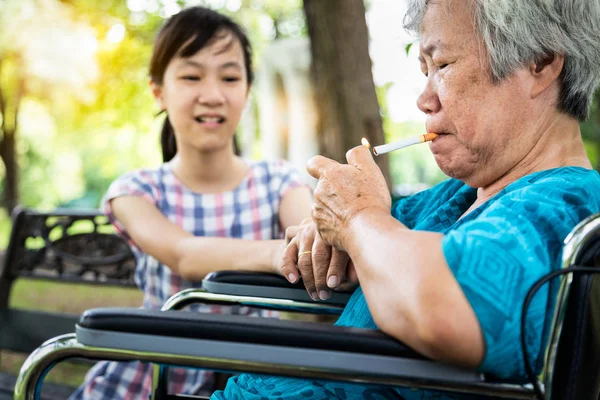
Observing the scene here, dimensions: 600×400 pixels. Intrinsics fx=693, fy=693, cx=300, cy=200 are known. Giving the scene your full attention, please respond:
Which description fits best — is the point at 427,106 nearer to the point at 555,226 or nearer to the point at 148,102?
the point at 555,226

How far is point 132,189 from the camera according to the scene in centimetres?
254

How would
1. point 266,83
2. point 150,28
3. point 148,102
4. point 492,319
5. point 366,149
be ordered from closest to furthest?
point 492,319, point 366,149, point 266,83, point 150,28, point 148,102

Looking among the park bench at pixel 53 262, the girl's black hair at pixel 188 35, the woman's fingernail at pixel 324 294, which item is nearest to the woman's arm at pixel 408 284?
the woman's fingernail at pixel 324 294

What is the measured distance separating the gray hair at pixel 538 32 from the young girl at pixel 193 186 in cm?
128

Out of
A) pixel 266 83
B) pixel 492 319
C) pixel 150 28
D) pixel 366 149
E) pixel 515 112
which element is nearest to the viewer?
pixel 492 319

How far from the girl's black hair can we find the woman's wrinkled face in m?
1.21

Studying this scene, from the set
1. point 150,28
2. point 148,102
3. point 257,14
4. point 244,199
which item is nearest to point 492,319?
point 244,199

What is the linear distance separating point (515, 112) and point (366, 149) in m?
0.35

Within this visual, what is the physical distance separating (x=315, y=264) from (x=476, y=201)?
0.44 metres

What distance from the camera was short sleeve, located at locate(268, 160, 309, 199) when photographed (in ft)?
9.06

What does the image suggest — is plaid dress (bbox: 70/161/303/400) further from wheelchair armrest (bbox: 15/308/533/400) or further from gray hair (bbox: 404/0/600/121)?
gray hair (bbox: 404/0/600/121)

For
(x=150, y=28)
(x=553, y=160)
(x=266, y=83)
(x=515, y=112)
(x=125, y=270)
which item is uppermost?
(x=150, y=28)

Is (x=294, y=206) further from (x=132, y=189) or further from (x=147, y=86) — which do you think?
(x=147, y=86)

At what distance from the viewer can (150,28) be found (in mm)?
13547
